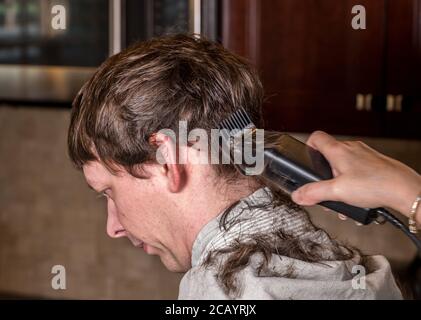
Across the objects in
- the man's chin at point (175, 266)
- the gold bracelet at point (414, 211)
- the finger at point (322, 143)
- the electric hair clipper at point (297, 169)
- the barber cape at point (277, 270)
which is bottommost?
the man's chin at point (175, 266)

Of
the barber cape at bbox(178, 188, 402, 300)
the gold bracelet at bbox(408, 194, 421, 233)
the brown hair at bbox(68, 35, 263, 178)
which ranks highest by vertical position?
the brown hair at bbox(68, 35, 263, 178)

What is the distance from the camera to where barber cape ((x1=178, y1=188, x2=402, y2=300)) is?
104 centimetres

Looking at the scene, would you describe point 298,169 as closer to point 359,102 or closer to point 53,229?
point 359,102

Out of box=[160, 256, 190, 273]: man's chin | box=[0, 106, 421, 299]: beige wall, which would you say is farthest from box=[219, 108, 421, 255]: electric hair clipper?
box=[0, 106, 421, 299]: beige wall

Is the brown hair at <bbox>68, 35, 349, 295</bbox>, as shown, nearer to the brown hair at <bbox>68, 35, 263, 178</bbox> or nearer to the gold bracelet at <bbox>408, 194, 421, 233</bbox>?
the brown hair at <bbox>68, 35, 263, 178</bbox>

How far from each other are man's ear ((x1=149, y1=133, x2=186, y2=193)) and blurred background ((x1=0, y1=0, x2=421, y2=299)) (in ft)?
3.38

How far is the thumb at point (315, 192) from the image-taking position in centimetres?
97

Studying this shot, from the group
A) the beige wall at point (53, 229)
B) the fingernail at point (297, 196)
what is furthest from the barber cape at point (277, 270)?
the beige wall at point (53, 229)

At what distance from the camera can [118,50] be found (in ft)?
7.64

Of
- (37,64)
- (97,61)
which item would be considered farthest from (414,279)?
(37,64)

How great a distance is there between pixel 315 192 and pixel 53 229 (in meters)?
2.31

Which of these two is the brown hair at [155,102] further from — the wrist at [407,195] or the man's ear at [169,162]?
the wrist at [407,195]

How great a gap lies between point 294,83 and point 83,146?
1.03m

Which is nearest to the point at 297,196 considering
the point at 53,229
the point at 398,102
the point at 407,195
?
the point at 407,195
